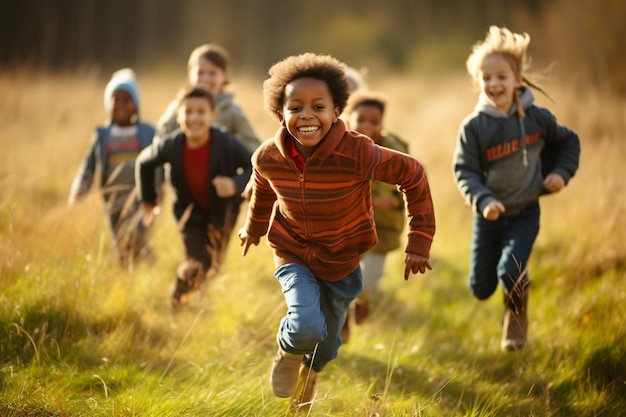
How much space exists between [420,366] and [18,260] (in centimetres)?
281

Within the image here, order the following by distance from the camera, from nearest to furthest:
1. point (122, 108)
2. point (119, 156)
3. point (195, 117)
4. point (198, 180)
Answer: point (195, 117)
point (198, 180)
point (119, 156)
point (122, 108)

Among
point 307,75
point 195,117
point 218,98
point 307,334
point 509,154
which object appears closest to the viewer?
point 307,334

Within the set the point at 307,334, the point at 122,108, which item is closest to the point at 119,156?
the point at 122,108

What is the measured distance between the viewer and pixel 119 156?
5934 mm

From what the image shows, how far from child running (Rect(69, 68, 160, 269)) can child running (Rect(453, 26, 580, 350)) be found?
2967 mm

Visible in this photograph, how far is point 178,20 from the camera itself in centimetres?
3103

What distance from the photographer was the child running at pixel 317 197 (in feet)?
9.76

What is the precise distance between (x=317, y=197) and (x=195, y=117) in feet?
6.24

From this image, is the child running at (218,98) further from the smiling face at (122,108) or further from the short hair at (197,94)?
the short hair at (197,94)

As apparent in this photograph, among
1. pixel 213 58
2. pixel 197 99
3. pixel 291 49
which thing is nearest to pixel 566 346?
pixel 197 99

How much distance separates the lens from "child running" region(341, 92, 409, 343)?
15.8 ft

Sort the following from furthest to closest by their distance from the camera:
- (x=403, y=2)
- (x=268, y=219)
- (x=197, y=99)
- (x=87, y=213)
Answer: (x=403, y=2) < (x=87, y=213) < (x=197, y=99) < (x=268, y=219)

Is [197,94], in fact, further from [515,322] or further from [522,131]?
[515,322]

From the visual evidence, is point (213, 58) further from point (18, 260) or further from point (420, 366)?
point (420, 366)
